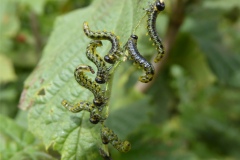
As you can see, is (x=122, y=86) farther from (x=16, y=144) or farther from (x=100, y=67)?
(x=100, y=67)

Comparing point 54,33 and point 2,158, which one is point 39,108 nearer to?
point 2,158

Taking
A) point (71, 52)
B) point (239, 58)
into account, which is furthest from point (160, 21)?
point (71, 52)

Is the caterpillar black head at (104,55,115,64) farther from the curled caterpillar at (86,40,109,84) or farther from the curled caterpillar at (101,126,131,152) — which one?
the curled caterpillar at (101,126,131,152)

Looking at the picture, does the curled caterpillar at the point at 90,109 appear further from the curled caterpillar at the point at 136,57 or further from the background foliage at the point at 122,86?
the curled caterpillar at the point at 136,57

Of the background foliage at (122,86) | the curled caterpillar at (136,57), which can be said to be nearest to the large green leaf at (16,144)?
the background foliage at (122,86)

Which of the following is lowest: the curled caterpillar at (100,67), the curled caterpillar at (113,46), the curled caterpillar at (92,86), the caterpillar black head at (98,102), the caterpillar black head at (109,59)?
the caterpillar black head at (98,102)

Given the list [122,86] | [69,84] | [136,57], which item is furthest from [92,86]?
[122,86]

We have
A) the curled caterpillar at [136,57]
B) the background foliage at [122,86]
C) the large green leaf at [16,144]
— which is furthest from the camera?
the large green leaf at [16,144]

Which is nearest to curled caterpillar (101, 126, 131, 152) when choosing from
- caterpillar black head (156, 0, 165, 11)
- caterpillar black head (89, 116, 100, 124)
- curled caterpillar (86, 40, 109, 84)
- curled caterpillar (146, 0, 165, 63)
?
caterpillar black head (89, 116, 100, 124)
